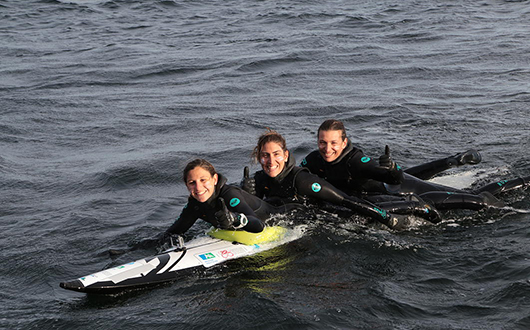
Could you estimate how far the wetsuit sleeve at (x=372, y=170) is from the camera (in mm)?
7511

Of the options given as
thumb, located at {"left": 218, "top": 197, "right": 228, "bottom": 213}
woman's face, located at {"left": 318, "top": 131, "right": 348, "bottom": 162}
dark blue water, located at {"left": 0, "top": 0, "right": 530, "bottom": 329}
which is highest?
woman's face, located at {"left": 318, "top": 131, "right": 348, "bottom": 162}

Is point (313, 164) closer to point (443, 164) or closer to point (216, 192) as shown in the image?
point (216, 192)

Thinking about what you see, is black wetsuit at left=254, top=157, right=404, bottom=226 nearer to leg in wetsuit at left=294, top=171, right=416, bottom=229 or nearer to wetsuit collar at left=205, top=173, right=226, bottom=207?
leg in wetsuit at left=294, top=171, right=416, bottom=229

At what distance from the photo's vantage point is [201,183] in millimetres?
6621

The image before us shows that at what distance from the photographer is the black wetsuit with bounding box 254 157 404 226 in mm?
7379

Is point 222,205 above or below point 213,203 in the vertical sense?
above

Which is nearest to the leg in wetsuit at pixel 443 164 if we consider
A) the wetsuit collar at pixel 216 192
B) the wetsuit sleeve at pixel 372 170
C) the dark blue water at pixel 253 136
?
the dark blue water at pixel 253 136

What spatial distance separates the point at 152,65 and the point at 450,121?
9277 mm

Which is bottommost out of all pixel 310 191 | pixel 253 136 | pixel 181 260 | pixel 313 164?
pixel 253 136

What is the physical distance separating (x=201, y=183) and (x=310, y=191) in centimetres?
137

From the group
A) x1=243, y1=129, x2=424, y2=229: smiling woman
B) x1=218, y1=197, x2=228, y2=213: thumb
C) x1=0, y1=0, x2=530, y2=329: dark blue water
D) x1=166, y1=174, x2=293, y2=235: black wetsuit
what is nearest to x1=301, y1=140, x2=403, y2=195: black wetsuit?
x1=243, y1=129, x2=424, y2=229: smiling woman

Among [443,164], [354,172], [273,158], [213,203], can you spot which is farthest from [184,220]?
[443,164]

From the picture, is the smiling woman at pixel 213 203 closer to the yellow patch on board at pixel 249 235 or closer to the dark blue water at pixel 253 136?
the yellow patch on board at pixel 249 235

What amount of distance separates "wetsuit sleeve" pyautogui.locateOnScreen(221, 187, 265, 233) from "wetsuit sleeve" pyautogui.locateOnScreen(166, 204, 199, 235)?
412 mm
